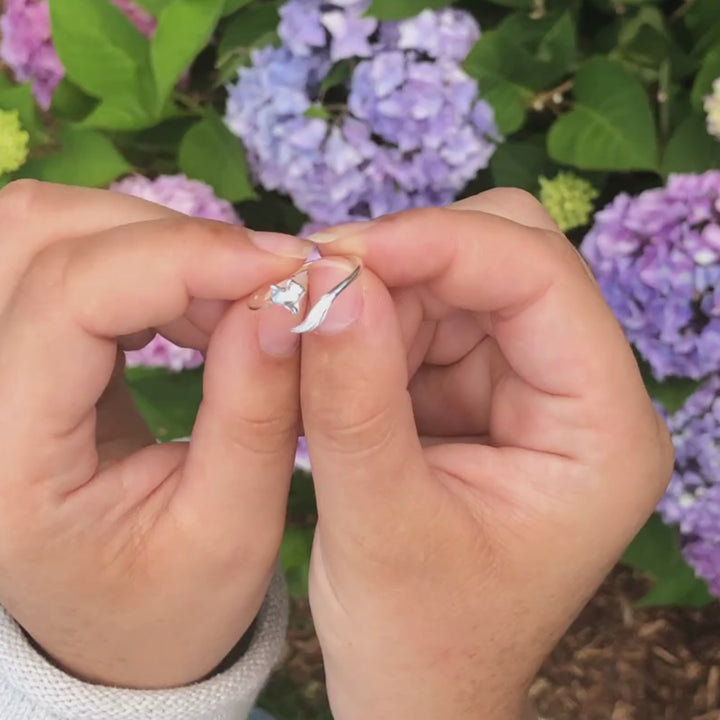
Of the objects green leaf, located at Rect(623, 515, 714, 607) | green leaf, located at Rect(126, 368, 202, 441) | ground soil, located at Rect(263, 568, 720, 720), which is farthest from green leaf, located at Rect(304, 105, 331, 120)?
ground soil, located at Rect(263, 568, 720, 720)

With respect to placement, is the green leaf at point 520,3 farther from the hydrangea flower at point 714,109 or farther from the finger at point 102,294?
the finger at point 102,294

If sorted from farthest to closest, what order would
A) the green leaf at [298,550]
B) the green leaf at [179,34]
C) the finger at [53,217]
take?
the green leaf at [298,550], the green leaf at [179,34], the finger at [53,217]

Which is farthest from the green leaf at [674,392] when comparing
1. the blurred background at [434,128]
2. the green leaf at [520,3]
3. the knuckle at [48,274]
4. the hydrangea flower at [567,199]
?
the knuckle at [48,274]

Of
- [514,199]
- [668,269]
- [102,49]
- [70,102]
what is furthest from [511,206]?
[70,102]

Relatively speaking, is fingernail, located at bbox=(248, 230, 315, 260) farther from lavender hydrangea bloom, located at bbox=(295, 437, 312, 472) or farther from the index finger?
lavender hydrangea bloom, located at bbox=(295, 437, 312, 472)

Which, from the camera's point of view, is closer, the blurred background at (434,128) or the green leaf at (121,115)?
the blurred background at (434,128)
